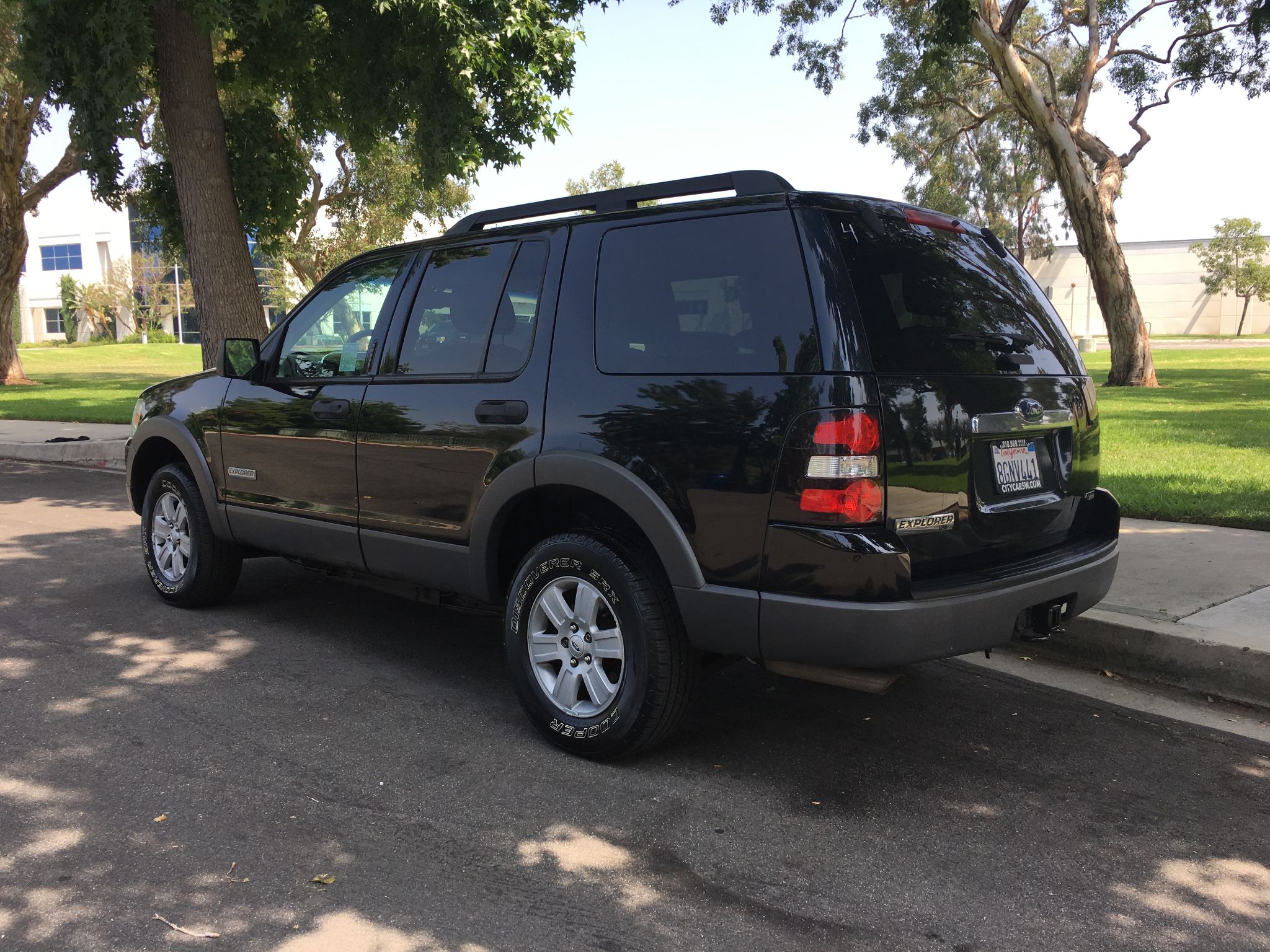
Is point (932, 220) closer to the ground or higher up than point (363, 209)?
closer to the ground

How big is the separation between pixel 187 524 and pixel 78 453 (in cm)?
861

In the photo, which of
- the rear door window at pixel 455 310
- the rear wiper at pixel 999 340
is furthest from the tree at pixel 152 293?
the rear wiper at pixel 999 340

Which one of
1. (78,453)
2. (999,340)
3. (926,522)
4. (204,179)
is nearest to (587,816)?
(926,522)

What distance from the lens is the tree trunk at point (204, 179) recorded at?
1075 centimetres

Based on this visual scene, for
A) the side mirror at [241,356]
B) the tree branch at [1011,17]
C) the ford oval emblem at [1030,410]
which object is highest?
the tree branch at [1011,17]

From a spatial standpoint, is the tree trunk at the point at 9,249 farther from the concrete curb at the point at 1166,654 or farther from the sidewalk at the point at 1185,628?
the concrete curb at the point at 1166,654

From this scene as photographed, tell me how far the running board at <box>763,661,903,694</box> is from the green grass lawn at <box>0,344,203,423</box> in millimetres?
11412

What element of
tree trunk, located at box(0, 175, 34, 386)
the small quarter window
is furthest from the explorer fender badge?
tree trunk, located at box(0, 175, 34, 386)

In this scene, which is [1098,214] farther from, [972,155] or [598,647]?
[972,155]

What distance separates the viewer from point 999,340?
12.6 ft

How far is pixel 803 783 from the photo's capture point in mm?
3754

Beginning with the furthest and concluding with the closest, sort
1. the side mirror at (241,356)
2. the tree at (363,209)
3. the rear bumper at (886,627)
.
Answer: the tree at (363,209), the side mirror at (241,356), the rear bumper at (886,627)

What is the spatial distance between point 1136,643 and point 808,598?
7.66 ft

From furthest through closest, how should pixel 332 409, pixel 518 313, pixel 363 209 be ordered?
pixel 363 209 → pixel 332 409 → pixel 518 313
